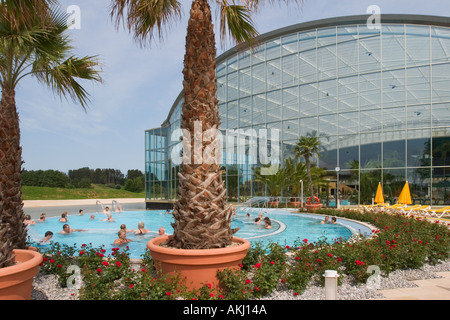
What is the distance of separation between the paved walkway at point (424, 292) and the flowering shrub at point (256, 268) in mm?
412

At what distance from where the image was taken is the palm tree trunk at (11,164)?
16.4ft

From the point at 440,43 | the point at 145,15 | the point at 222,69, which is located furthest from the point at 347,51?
the point at 145,15

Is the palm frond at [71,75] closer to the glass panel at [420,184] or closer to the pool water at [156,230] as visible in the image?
the pool water at [156,230]

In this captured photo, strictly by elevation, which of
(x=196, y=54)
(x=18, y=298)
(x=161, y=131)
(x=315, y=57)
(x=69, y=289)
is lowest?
(x=69, y=289)

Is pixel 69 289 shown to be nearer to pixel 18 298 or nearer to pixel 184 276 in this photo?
pixel 18 298

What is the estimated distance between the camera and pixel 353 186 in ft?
69.7

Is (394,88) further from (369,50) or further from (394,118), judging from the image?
(369,50)

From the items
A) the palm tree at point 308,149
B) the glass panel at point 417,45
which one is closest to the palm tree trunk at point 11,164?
the palm tree at point 308,149

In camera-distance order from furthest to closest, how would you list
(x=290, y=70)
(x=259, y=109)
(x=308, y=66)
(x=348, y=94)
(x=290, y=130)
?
(x=259, y=109)
(x=290, y=130)
(x=290, y=70)
(x=308, y=66)
(x=348, y=94)

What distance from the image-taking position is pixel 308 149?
22.0m

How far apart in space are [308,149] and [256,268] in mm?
18022

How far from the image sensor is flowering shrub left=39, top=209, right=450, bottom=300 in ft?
12.7
